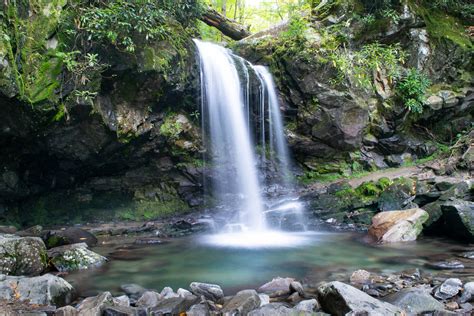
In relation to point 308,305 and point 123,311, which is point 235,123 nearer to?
point 308,305

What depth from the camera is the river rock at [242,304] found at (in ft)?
15.3

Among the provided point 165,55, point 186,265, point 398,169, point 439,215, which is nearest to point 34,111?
point 165,55

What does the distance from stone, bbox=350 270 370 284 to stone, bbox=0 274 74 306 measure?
425cm

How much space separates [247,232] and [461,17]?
497 inches

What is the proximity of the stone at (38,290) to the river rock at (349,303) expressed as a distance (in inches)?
135

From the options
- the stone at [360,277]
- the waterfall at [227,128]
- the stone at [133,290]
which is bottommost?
the stone at [360,277]

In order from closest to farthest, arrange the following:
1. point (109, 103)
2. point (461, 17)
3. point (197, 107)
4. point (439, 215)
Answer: point (439, 215) < point (109, 103) < point (197, 107) < point (461, 17)

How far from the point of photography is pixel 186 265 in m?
7.74

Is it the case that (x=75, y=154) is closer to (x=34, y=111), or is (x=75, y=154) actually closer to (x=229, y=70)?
(x=34, y=111)

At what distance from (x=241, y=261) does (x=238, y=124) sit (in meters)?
6.19

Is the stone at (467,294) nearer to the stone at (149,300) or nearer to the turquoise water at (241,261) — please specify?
the turquoise water at (241,261)

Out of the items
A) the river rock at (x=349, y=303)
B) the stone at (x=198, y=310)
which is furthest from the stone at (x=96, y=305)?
the river rock at (x=349, y=303)

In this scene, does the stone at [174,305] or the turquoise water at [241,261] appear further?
the turquoise water at [241,261]

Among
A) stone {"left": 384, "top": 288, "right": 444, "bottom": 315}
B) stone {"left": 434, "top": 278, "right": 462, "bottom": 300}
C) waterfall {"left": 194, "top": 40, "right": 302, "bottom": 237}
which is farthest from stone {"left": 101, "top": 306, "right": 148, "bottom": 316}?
waterfall {"left": 194, "top": 40, "right": 302, "bottom": 237}
